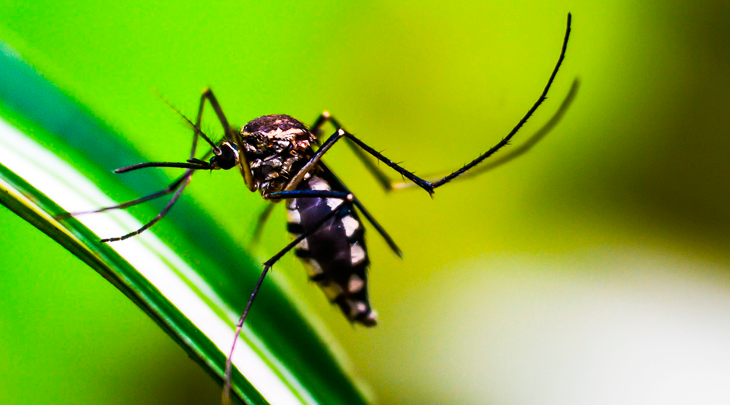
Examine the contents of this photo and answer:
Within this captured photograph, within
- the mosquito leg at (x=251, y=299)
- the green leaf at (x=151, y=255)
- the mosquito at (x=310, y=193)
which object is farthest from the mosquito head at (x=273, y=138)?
the green leaf at (x=151, y=255)

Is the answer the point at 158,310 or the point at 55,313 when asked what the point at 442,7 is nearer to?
the point at 55,313

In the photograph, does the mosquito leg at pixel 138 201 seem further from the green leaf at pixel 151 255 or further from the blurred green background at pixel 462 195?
the blurred green background at pixel 462 195

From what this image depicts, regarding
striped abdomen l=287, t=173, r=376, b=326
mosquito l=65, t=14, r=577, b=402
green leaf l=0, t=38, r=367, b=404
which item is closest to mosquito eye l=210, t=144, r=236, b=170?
mosquito l=65, t=14, r=577, b=402

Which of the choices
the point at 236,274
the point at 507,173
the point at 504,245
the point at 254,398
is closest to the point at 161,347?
the point at 236,274

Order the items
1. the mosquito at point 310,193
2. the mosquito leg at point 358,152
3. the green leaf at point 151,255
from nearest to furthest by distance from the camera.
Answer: the green leaf at point 151,255
the mosquito at point 310,193
the mosquito leg at point 358,152

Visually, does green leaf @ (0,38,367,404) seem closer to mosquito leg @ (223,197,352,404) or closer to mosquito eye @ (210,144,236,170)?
mosquito leg @ (223,197,352,404)

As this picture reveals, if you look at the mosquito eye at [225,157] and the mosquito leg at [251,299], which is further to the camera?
the mosquito eye at [225,157]

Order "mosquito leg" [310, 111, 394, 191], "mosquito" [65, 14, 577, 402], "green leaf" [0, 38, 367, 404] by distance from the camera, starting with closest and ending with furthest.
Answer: "green leaf" [0, 38, 367, 404] < "mosquito" [65, 14, 577, 402] < "mosquito leg" [310, 111, 394, 191]
